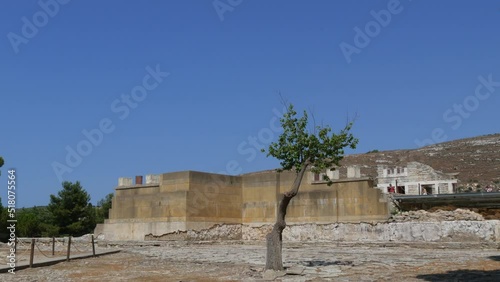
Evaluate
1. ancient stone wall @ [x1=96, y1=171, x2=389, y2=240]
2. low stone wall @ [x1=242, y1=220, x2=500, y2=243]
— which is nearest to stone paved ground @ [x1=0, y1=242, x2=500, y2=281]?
low stone wall @ [x1=242, y1=220, x2=500, y2=243]

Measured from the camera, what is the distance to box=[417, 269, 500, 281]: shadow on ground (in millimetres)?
12562

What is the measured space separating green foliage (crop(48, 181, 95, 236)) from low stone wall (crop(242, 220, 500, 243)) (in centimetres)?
2415

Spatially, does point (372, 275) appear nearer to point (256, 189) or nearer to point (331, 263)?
point (331, 263)

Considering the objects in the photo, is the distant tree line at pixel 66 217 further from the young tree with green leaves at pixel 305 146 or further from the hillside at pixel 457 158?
the hillside at pixel 457 158

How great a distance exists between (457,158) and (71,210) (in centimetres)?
7151

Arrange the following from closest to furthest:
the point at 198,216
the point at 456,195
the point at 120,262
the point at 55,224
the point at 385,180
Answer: the point at 120,262, the point at 456,195, the point at 198,216, the point at 385,180, the point at 55,224

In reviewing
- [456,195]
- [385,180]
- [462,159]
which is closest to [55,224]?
[385,180]

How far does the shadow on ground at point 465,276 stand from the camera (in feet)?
41.2

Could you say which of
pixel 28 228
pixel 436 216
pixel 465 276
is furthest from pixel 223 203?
pixel 28 228

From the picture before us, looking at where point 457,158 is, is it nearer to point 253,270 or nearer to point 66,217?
point 66,217

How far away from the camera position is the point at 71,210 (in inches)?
1870

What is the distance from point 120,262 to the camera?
20219 mm

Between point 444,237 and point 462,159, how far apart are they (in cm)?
7425

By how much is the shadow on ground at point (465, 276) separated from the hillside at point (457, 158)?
2402 inches
